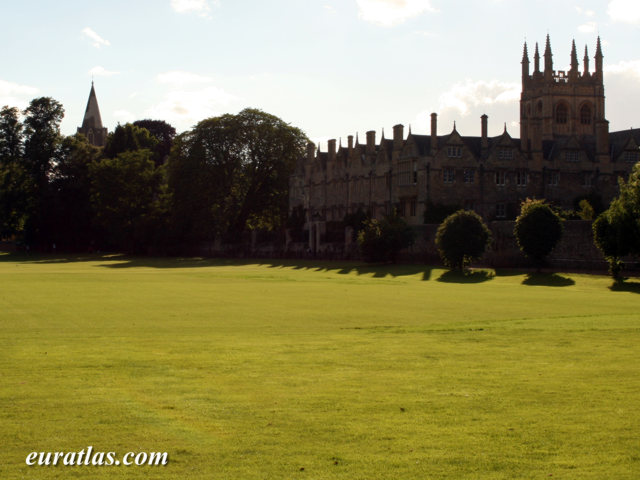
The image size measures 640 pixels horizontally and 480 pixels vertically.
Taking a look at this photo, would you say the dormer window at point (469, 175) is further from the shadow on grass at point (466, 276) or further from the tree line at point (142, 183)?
the tree line at point (142, 183)

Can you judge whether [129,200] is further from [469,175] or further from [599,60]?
[599,60]

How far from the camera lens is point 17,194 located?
102 metres

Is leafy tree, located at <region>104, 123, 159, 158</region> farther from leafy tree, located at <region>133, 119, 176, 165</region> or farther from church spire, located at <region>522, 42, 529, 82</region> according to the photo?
church spire, located at <region>522, 42, 529, 82</region>

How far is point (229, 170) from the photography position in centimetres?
9406

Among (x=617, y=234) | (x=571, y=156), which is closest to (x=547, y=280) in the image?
(x=617, y=234)

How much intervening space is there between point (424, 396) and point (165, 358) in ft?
16.8

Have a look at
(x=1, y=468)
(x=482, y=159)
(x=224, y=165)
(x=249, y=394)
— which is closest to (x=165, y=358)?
(x=249, y=394)

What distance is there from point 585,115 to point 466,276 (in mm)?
70893

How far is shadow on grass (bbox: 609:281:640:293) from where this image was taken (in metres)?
40.3

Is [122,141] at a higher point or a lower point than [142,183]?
higher

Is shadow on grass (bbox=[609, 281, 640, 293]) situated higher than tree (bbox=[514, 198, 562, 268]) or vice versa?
tree (bbox=[514, 198, 562, 268])

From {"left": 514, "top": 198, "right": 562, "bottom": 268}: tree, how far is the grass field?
30677 mm

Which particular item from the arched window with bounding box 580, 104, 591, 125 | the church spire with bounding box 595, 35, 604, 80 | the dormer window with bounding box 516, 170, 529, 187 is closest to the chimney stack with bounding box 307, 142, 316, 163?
the dormer window with bounding box 516, 170, 529, 187

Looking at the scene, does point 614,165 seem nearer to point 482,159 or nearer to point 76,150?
point 482,159
